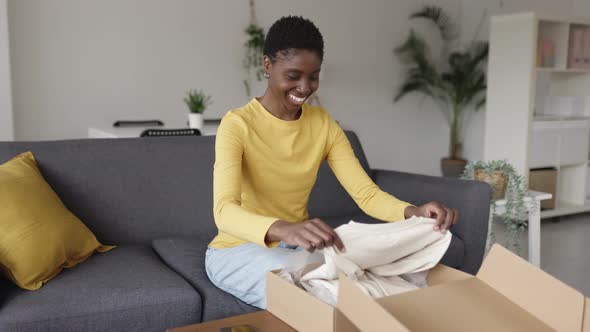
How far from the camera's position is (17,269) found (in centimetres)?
182

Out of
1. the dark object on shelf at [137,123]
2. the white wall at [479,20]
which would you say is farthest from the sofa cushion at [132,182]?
the white wall at [479,20]

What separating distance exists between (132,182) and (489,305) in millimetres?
1612

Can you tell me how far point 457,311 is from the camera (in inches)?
46.9

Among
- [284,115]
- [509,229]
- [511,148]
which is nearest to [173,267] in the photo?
[284,115]

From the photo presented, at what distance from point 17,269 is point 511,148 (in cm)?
376

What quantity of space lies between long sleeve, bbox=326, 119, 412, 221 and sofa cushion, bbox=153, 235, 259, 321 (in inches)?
17.6

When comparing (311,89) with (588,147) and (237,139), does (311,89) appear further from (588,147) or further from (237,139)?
(588,147)

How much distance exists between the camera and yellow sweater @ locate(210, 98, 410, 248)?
1.76 m

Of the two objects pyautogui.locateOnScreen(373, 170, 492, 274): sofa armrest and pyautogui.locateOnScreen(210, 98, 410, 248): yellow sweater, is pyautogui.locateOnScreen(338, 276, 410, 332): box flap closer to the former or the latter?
pyautogui.locateOnScreen(210, 98, 410, 248): yellow sweater

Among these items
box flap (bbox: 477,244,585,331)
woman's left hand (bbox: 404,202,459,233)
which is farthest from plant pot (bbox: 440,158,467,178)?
box flap (bbox: 477,244,585,331)

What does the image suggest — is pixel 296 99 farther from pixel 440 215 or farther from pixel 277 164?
pixel 440 215

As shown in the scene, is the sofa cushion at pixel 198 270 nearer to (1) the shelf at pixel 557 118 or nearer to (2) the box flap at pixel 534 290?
(2) the box flap at pixel 534 290

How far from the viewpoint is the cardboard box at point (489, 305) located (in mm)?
1109

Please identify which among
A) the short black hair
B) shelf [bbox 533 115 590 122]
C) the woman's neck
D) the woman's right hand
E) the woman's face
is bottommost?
the woman's right hand
